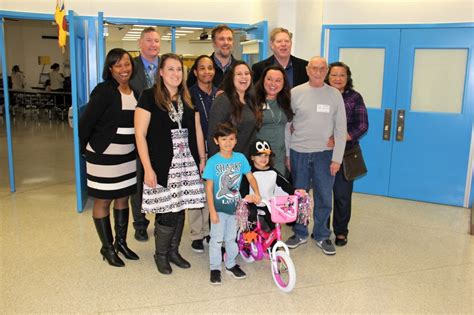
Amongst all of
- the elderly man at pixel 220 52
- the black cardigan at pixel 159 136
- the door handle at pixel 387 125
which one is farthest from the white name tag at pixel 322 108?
the door handle at pixel 387 125

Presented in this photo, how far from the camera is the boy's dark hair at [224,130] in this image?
295 cm

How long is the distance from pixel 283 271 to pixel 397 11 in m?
3.39

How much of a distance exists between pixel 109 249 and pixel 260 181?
4.15 ft

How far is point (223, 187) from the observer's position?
9.84ft

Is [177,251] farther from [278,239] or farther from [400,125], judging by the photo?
[400,125]

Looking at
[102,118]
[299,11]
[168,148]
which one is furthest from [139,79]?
→ [299,11]

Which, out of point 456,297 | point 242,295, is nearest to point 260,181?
point 242,295

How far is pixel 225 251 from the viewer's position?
10.9 feet

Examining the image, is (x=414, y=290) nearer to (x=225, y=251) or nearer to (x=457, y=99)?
(x=225, y=251)

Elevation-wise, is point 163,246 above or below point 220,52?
below

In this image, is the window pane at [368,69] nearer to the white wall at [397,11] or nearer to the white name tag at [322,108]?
the white wall at [397,11]

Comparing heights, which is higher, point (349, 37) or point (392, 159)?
point (349, 37)

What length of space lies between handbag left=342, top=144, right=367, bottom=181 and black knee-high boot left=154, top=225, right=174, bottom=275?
4.93 ft

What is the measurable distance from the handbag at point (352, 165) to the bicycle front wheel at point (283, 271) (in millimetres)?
999
